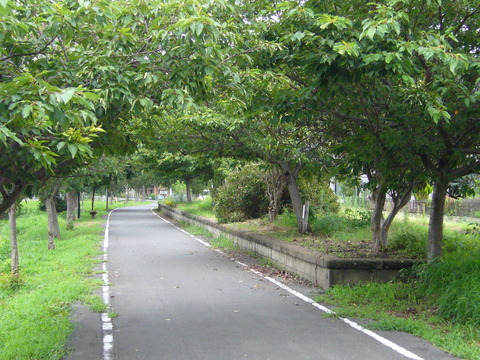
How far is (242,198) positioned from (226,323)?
1322 cm

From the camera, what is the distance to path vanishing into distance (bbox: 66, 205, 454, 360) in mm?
5781

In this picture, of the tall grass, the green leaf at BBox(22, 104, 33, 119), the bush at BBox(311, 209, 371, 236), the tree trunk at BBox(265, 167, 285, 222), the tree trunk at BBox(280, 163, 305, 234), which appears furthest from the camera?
the tree trunk at BBox(265, 167, 285, 222)

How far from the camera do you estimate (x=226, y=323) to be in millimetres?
7094

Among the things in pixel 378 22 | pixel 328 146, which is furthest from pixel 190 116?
pixel 378 22

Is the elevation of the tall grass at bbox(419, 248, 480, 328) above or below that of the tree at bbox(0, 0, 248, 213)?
below

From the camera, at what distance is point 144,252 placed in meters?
15.4

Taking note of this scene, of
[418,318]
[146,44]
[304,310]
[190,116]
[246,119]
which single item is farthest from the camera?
[190,116]

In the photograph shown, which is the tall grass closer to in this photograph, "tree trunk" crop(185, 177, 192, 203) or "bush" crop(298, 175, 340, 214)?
"bush" crop(298, 175, 340, 214)

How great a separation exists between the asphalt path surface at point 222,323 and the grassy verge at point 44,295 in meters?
0.68

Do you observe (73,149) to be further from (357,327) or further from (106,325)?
(357,327)

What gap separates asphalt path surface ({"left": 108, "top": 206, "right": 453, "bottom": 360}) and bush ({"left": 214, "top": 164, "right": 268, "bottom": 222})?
320 inches

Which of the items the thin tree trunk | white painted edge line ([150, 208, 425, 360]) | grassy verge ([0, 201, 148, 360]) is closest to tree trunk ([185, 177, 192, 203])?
grassy verge ([0, 201, 148, 360])

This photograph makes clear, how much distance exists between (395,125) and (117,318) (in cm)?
528

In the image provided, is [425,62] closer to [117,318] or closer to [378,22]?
[378,22]
